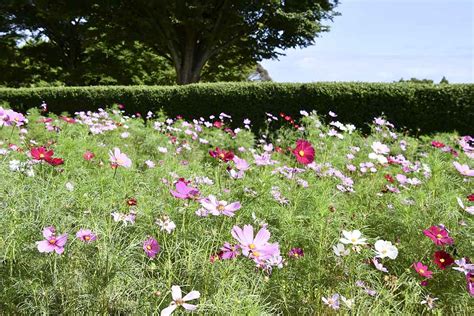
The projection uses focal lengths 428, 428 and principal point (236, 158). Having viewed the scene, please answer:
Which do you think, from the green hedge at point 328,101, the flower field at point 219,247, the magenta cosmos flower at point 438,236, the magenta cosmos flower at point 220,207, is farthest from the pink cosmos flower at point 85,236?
the green hedge at point 328,101

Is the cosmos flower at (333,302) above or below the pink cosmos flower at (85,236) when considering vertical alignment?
below

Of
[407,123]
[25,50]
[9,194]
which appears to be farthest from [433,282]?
[25,50]

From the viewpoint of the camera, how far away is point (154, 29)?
64.0ft

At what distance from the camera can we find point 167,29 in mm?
19281

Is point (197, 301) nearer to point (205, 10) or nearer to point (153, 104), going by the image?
point (153, 104)

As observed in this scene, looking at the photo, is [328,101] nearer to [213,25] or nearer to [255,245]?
[255,245]

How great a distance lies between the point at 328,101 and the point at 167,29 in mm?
12336

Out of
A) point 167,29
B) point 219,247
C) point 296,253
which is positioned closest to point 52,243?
point 219,247

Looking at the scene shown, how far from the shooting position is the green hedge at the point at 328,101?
870 cm

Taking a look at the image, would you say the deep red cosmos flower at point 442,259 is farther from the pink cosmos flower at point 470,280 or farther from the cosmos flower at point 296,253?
the cosmos flower at point 296,253

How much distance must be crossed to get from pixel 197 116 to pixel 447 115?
17.4 ft

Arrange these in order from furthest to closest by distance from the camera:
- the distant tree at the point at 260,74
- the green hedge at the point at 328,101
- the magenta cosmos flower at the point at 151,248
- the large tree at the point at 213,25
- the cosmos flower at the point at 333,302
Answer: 1. the distant tree at the point at 260,74
2. the large tree at the point at 213,25
3. the green hedge at the point at 328,101
4. the cosmos flower at the point at 333,302
5. the magenta cosmos flower at the point at 151,248

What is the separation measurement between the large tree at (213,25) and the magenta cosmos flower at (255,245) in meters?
17.4

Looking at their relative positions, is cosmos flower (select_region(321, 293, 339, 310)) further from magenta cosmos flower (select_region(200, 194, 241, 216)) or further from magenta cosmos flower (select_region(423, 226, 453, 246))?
magenta cosmos flower (select_region(200, 194, 241, 216))
